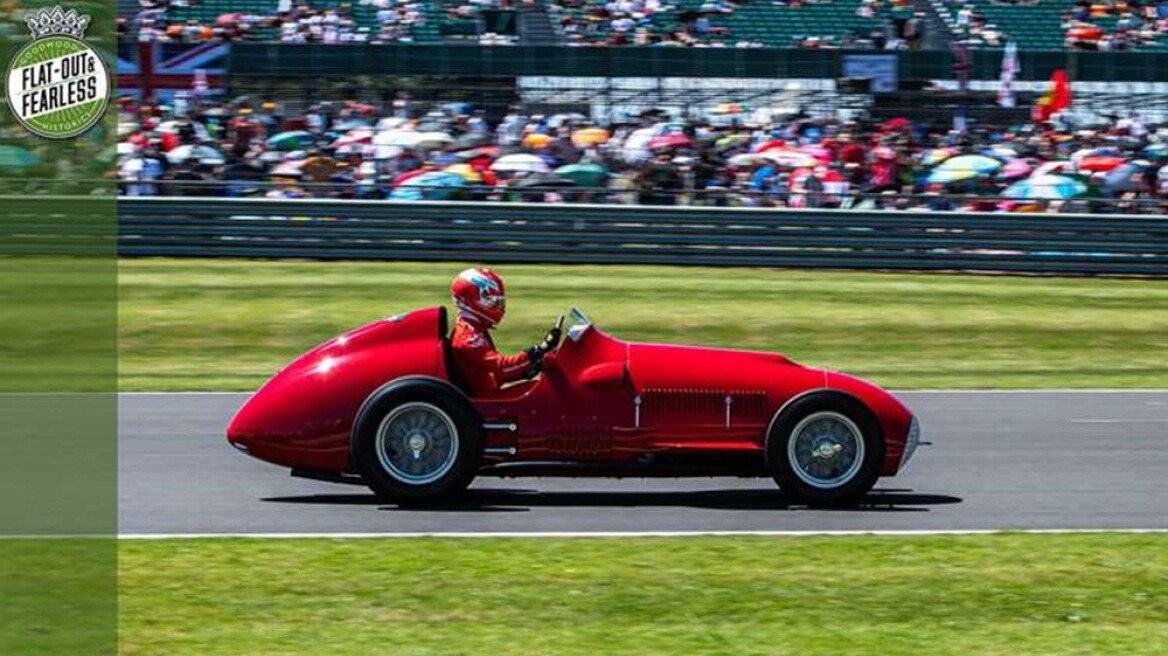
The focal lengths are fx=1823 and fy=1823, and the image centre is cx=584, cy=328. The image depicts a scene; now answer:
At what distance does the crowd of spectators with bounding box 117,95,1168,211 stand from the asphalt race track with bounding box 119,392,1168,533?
9.69m

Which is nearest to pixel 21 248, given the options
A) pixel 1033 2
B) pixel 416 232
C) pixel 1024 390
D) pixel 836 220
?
pixel 416 232

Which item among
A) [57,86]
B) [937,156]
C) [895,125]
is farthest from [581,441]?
[895,125]

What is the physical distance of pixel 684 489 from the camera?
34.0 ft

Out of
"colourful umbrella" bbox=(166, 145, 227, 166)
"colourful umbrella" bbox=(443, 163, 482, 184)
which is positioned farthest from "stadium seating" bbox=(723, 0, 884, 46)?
"colourful umbrella" bbox=(166, 145, 227, 166)

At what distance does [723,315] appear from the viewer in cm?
1888

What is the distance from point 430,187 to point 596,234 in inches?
82.9

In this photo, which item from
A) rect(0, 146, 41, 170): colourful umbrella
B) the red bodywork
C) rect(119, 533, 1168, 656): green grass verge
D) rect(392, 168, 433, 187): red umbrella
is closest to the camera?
rect(119, 533, 1168, 656): green grass verge

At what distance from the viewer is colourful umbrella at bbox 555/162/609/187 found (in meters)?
22.4

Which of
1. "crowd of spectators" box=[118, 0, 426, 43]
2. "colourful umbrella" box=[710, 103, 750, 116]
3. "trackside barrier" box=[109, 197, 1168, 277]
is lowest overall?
"trackside barrier" box=[109, 197, 1168, 277]

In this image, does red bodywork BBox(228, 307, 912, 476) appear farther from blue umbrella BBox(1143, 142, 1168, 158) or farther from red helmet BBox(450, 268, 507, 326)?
blue umbrella BBox(1143, 142, 1168, 158)

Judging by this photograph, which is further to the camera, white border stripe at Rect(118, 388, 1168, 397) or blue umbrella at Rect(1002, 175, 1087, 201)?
blue umbrella at Rect(1002, 175, 1087, 201)

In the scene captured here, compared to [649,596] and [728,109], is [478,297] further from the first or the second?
[728,109]

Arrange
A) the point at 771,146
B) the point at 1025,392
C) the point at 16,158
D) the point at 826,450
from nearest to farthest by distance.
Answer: the point at 826,450, the point at 1025,392, the point at 16,158, the point at 771,146

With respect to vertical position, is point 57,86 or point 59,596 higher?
point 57,86
